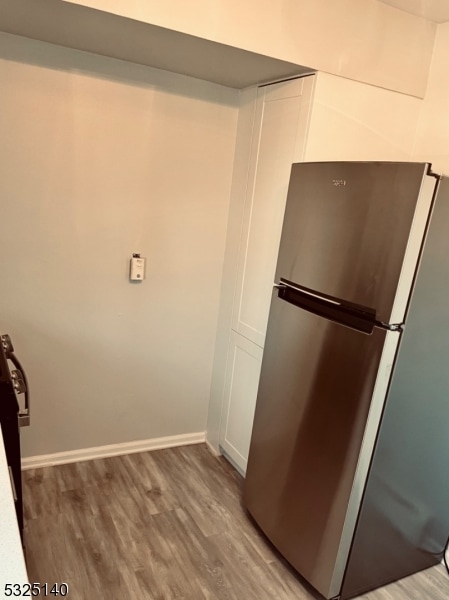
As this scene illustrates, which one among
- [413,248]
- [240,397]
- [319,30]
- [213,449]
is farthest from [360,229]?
[213,449]

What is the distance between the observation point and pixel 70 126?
7.00ft

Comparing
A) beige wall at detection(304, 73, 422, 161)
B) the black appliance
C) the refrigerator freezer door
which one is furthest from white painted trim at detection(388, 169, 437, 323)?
the black appliance

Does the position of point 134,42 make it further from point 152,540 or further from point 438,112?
point 152,540

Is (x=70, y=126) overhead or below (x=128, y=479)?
overhead

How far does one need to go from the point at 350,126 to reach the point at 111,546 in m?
2.12

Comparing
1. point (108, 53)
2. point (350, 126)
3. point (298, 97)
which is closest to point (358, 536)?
point (350, 126)

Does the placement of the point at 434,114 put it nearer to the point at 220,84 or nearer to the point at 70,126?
the point at 220,84

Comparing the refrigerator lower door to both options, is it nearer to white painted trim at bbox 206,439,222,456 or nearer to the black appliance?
white painted trim at bbox 206,439,222,456

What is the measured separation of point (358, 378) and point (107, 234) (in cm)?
145

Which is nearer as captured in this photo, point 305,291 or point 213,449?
point 305,291

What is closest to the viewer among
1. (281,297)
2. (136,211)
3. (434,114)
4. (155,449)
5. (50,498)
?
(281,297)

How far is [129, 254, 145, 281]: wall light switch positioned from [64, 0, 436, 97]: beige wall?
1126 millimetres

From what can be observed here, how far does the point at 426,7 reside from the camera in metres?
1.88

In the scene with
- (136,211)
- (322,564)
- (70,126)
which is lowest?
(322,564)
